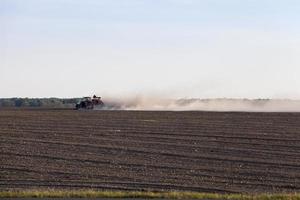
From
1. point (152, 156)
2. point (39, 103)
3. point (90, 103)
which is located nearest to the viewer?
point (152, 156)

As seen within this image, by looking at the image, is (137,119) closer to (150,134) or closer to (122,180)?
(150,134)

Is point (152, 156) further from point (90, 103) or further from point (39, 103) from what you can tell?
point (39, 103)

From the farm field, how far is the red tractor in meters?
27.8

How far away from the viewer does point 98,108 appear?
7319 centimetres

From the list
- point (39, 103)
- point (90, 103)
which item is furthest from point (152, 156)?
point (39, 103)

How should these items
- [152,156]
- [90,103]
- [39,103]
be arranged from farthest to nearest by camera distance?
[39,103], [90,103], [152,156]

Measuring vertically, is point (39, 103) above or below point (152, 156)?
above

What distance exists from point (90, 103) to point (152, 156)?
149 feet

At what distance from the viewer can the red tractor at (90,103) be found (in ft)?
238

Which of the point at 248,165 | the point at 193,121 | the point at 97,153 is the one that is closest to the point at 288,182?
the point at 248,165

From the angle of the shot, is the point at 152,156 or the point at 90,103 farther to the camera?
the point at 90,103

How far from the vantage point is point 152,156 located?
27.9 m

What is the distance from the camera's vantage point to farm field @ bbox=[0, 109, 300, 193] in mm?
21031

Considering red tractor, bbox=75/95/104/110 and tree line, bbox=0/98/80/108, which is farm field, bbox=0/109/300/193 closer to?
red tractor, bbox=75/95/104/110
